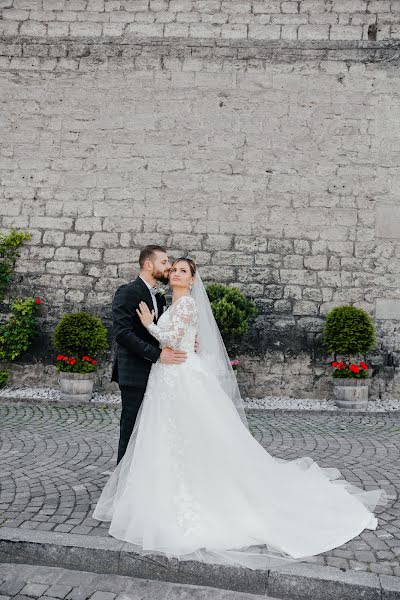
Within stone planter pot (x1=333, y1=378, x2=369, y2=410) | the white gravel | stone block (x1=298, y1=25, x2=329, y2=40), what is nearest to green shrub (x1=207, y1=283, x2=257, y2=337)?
the white gravel

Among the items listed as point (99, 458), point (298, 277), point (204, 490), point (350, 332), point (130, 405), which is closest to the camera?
point (204, 490)

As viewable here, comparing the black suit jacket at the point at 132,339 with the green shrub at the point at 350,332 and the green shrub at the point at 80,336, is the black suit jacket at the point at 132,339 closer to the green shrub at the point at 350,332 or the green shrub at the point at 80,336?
the green shrub at the point at 80,336

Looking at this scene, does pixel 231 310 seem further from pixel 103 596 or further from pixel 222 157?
pixel 103 596

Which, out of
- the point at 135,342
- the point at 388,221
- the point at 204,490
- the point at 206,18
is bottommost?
the point at 204,490

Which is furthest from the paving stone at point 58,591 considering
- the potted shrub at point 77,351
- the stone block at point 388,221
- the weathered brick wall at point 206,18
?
the weathered brick wall at point 206,18

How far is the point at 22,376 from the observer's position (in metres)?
8.44

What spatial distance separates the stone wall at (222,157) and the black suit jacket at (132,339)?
15.0 feet

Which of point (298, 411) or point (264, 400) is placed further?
point (264, 400)

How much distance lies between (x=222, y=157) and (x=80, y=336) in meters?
3.67

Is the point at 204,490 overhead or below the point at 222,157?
below

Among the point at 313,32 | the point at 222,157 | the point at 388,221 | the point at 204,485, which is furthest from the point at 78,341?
the point at 313,32

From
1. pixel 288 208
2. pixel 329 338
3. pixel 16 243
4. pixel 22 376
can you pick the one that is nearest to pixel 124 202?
pixel 16 243

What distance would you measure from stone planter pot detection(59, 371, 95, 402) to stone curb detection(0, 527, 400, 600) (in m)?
4.33

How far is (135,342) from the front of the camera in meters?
3.57
